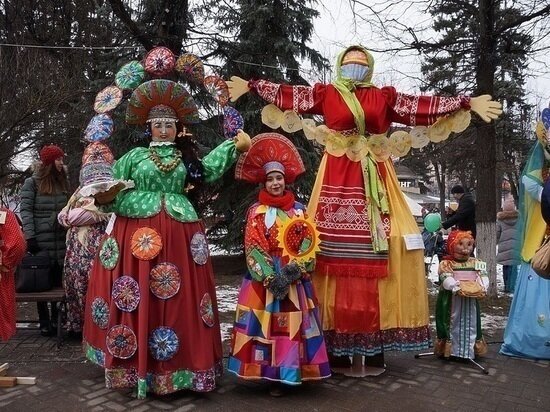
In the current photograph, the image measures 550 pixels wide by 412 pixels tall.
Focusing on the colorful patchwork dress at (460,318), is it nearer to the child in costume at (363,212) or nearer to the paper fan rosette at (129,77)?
the child in costume at (363,212)

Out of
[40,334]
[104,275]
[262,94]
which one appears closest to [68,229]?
[40,334]

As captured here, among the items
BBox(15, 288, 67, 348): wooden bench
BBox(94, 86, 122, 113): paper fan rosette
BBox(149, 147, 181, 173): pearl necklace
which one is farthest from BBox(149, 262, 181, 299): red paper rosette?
BBox(15, 288, 67, 348): wooden bench

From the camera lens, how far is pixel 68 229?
5.71 metres

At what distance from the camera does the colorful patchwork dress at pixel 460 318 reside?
495 centimetres

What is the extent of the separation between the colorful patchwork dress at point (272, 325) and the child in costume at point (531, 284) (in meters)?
2.35

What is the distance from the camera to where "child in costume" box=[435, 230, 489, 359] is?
493 centimetres

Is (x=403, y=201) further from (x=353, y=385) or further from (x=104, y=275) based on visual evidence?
(x=104, y=275)

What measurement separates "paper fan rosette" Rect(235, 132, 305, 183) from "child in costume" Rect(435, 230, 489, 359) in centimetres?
181

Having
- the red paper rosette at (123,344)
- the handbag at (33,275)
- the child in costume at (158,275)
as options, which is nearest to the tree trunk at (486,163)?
the child in costume at (158,275)

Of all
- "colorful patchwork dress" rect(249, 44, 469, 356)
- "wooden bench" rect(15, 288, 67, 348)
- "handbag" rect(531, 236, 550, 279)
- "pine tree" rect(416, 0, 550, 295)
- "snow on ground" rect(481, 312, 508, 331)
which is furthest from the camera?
"pine tree" rect(416, 0, 550, 295)

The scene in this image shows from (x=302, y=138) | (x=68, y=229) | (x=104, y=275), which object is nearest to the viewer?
(x=104, y=275)

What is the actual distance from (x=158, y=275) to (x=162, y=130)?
1136mm

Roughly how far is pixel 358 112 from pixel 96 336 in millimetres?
2817

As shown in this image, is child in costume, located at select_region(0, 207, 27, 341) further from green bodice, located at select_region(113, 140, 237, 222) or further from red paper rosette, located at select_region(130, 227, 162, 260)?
red paper rosette, located at select_region(130, 227, 162, 260)
